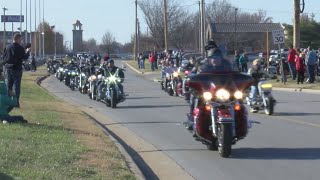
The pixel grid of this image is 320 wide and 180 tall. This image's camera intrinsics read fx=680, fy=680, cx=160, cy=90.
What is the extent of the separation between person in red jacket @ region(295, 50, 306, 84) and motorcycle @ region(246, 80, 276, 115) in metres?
14.2

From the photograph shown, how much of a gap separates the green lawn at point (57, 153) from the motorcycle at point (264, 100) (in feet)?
17.9

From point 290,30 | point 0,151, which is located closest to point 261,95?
point 0,151

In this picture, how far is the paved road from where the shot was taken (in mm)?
10164

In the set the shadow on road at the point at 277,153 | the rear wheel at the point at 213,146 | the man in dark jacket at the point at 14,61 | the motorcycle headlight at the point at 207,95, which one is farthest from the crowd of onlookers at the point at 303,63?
the motorcycle headlight at the point at 207,95

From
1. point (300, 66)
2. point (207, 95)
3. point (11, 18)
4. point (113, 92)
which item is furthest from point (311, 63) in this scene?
point (11, 18)

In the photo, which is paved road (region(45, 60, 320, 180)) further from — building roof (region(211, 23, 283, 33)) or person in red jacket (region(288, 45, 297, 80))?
building roof (region(211, 23, 283, 33))

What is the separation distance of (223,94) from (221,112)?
0.31 metres

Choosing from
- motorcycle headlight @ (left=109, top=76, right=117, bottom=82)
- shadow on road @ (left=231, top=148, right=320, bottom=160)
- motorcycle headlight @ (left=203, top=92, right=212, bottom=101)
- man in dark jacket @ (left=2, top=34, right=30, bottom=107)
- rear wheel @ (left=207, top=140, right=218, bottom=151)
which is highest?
man in dark jacket @ (left=2, top=34, right=30, bottom=107)

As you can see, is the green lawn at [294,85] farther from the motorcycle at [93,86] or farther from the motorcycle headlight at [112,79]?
the motorcycle headlight at [112,79]

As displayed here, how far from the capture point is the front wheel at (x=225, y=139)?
10961 mm

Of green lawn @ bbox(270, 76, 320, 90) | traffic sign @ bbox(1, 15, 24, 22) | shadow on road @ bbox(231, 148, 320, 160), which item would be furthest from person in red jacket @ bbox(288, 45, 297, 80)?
traffic sign @ bbox(1, 15, 24, 22)

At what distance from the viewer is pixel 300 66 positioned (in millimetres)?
33344

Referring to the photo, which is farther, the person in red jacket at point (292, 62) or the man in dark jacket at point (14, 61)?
the person in red jacket at point (292, 62)

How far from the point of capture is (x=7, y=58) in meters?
17.2
